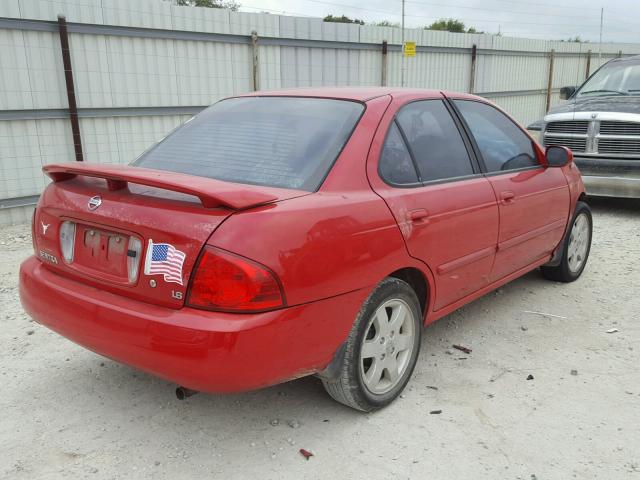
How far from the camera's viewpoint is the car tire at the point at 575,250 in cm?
466

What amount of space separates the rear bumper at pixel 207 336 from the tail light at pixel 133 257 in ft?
0.36

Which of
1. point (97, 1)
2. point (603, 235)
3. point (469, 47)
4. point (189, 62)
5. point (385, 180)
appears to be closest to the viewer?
point (385, 180)

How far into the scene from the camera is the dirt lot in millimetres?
2451

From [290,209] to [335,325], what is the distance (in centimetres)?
55

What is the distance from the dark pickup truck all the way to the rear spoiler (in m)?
6.09

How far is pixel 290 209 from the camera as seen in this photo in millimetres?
2312

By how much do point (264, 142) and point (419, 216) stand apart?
2.84 feet

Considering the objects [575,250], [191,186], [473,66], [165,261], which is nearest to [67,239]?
[165,261]

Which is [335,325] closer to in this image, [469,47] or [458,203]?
[458,203]

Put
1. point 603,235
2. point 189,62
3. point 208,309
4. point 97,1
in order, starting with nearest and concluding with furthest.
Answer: point 208,309, point 603,235, point 97,1, point 189,62

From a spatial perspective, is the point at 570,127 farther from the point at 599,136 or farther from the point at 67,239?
the point at 67,239

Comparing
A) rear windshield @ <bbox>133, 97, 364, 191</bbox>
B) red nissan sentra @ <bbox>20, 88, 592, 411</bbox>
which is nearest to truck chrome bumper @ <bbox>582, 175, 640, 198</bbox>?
red nissan sentra @ <bbox>20, 88, 592, 411</bbox>

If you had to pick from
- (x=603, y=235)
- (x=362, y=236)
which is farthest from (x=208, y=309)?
(x=603, y=235)

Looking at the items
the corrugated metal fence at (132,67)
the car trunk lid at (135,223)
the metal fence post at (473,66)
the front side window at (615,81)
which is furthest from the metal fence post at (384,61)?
the car trunk lid at (135,223)
